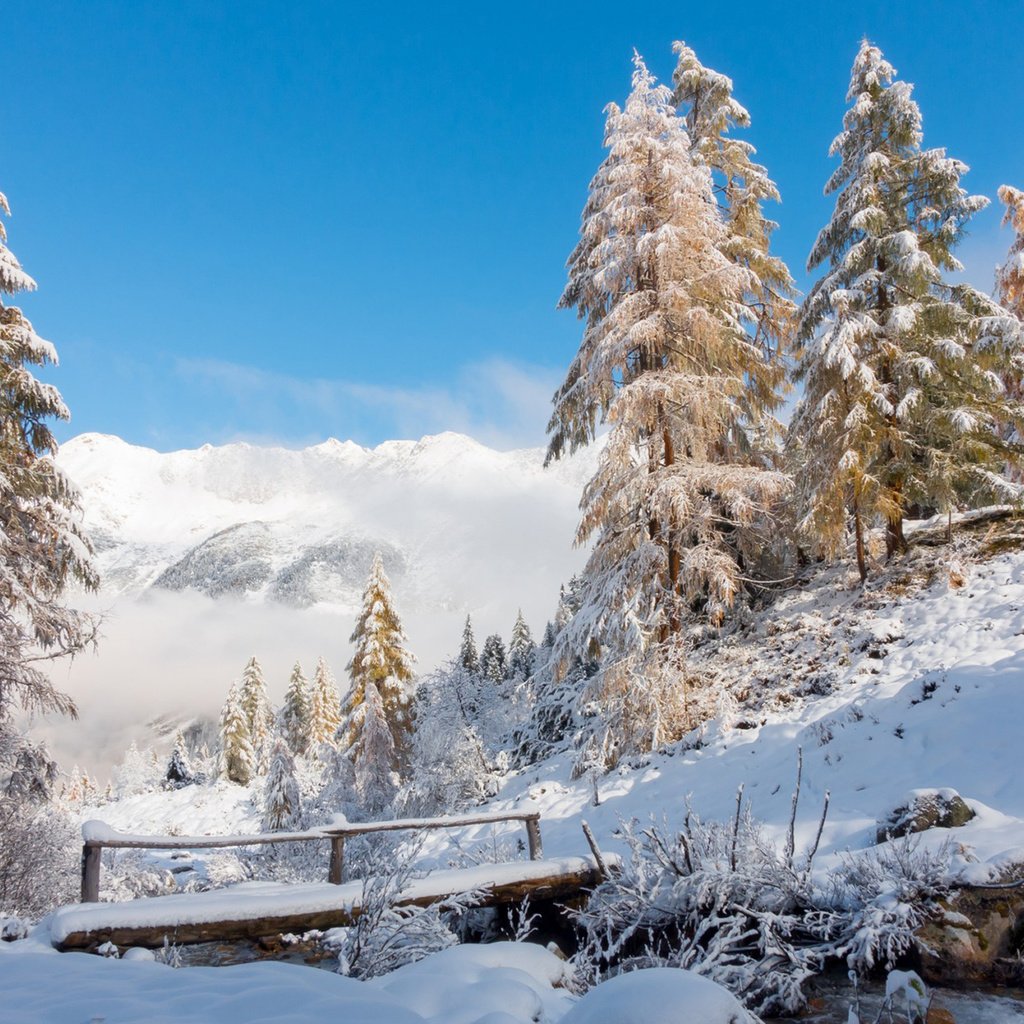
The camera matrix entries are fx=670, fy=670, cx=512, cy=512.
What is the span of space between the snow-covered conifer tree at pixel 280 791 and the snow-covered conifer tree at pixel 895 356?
18.5 m

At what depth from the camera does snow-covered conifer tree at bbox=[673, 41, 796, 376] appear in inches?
664

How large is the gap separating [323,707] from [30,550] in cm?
4748

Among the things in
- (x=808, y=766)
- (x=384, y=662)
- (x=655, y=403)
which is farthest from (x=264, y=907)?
(x=384, y=662)

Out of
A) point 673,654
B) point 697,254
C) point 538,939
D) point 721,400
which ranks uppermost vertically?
point 697,254

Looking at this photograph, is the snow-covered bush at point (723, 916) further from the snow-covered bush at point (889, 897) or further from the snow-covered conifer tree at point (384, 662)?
the snow-covered conifer tree at point (384, 662)

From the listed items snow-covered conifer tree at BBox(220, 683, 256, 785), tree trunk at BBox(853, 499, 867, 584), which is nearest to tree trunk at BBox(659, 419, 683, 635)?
tree trunk at BBox(853, 499, 867, 584)

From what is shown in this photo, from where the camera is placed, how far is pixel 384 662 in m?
26.5

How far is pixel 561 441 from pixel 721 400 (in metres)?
3.88

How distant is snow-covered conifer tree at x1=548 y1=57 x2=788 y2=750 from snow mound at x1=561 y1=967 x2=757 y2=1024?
8861 mm

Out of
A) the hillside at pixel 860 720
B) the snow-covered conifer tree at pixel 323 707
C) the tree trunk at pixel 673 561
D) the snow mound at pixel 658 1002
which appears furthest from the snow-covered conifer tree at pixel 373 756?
the snow-covered conifer tree at pixel 323 707

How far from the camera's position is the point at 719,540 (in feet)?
42.3

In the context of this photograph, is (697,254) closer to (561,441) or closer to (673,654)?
(561,441)

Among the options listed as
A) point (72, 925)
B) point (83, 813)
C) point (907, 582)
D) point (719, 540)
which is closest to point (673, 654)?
point (719, 540)

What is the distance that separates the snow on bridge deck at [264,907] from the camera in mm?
5469
